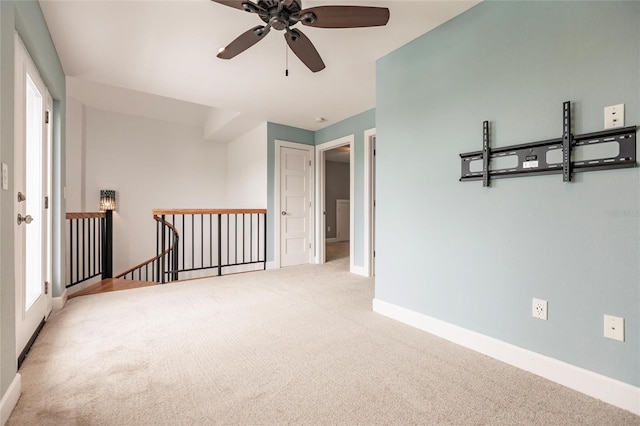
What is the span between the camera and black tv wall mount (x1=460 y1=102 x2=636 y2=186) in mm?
1421

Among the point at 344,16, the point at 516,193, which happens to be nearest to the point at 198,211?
the point at 344,16

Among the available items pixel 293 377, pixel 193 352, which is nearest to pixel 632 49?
pixel 293 377

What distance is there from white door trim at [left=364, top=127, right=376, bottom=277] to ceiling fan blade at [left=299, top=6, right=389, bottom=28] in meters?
2.50

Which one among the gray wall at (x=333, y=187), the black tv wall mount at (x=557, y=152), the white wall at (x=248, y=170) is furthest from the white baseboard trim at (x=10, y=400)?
the gray wall at (x=333, y=187)

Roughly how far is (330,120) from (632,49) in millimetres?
3711

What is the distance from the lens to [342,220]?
9.34 meters

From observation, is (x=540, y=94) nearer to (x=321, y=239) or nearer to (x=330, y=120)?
(x=330, y=120)

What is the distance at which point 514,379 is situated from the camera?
1.64 metres

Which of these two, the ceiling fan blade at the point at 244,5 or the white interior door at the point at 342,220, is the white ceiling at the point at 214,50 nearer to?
the ceiling fan blade at the point at 244,5

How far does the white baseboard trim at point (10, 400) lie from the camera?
125 centimetres

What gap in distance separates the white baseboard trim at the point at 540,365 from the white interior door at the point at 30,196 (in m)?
2.75

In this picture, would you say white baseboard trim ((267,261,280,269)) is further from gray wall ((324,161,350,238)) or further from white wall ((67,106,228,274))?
gray wall ((324,161,350,238))

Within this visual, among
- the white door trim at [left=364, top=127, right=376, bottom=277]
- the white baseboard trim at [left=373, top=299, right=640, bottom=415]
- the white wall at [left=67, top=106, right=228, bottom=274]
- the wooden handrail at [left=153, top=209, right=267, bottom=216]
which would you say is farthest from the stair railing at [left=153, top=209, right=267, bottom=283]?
the white baseboard trim at [left=373, top=299, right=640, bottom=415]

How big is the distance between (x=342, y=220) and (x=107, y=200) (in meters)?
6.08
